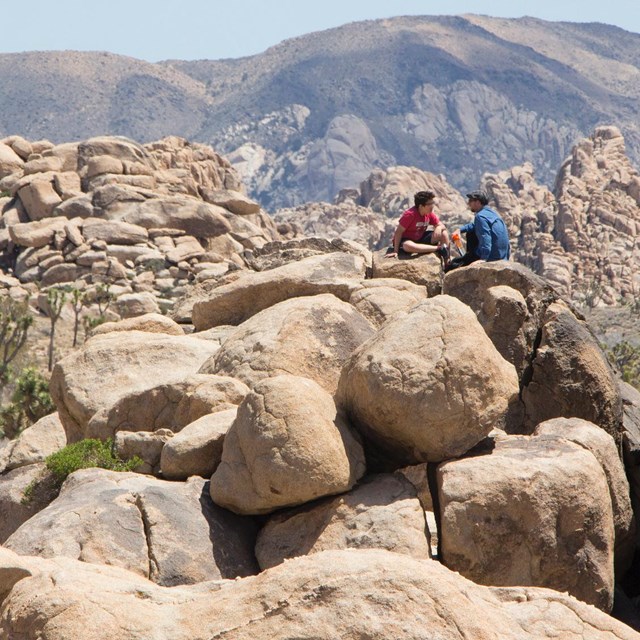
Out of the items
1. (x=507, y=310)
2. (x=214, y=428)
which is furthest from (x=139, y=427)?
(x=507, y=310)

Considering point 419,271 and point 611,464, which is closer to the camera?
point 611,464

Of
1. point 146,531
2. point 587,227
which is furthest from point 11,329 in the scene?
point 587,227

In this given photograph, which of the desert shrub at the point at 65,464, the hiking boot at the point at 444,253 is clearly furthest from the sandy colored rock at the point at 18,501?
the hiking boot at the point at 444,253

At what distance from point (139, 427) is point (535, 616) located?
621 cm

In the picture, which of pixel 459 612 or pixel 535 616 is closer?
pixel 459 612

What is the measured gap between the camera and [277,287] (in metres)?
14.2

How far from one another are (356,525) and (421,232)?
664 cm

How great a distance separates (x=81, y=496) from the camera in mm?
8984

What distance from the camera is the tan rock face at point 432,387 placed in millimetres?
8938

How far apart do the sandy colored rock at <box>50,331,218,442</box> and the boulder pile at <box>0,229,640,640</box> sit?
37 millimetres

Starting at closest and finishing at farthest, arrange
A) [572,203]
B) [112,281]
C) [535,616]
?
[535,616] < [112,281] < [572,203]

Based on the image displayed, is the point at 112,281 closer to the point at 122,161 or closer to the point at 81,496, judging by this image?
the point at 122,161

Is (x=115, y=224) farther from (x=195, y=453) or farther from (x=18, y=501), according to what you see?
(x=195, y=453)

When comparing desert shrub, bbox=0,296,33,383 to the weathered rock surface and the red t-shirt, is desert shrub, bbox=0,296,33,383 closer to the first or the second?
the red t-shirt
